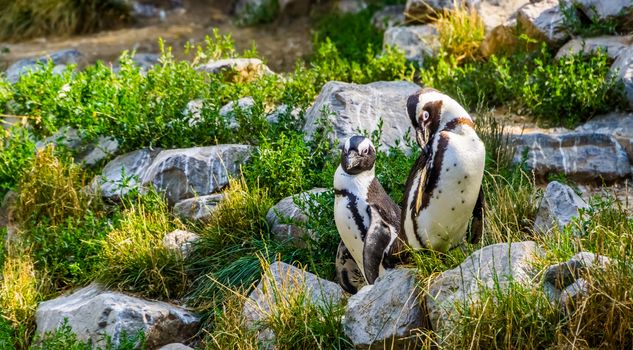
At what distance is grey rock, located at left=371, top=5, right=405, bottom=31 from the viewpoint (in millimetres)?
12969

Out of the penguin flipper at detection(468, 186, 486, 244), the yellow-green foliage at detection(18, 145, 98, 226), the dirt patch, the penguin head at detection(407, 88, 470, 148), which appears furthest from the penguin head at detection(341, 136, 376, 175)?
the dirt patch

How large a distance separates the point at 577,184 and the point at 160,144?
3.32 m

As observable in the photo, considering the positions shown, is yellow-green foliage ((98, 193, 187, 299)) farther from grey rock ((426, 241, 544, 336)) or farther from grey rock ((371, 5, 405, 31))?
grey rock ((371, 5, 405, 31))

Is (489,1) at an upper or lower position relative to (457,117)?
lower

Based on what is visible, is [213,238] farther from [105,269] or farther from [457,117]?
[457,117]

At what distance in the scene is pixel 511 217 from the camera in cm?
684

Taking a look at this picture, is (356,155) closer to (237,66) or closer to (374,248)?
(374,248)

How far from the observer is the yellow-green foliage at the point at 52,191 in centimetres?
859

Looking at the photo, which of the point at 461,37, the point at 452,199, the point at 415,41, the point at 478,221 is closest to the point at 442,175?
the point at 452,199

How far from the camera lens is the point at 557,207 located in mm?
6750

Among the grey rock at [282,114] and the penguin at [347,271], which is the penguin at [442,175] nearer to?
the penguin at [347,271]

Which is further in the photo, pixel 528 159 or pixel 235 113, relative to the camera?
pixel 235 113

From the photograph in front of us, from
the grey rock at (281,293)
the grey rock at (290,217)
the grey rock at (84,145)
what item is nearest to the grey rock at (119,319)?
the grey rock at (281,293)

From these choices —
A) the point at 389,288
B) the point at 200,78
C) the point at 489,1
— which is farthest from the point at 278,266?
the point at 489,1
